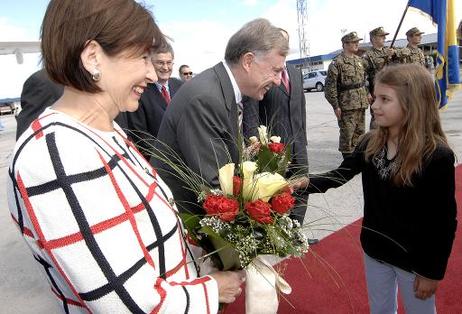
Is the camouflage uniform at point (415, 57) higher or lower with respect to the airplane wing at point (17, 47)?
lower

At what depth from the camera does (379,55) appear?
681 centimetres

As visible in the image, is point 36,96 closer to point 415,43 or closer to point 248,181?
point 248,181

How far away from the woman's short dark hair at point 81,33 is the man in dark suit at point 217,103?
2.19ft

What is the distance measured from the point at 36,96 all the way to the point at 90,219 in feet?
7.65

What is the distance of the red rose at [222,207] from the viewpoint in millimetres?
1104

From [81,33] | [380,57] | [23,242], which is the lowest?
[23,242]

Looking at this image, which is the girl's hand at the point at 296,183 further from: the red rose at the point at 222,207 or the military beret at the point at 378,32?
the military beret at the point at 378,32

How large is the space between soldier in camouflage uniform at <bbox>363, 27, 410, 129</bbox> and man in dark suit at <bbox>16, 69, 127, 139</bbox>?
560 centimetres

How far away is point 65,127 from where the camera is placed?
0.88 m

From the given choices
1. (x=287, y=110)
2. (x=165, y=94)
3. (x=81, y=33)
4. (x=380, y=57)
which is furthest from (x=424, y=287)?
(x=380, y=57)

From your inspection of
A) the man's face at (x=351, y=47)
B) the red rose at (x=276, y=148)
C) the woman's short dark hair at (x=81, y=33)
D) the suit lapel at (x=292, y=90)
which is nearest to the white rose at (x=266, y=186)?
the red rose at (x=276, y=148)

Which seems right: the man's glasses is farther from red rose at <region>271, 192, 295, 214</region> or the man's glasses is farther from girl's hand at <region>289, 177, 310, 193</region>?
red rose at <region>271, 192, 295, 214</region>

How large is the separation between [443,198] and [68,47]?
158 centimetres

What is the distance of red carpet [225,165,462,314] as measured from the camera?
2.62 m
